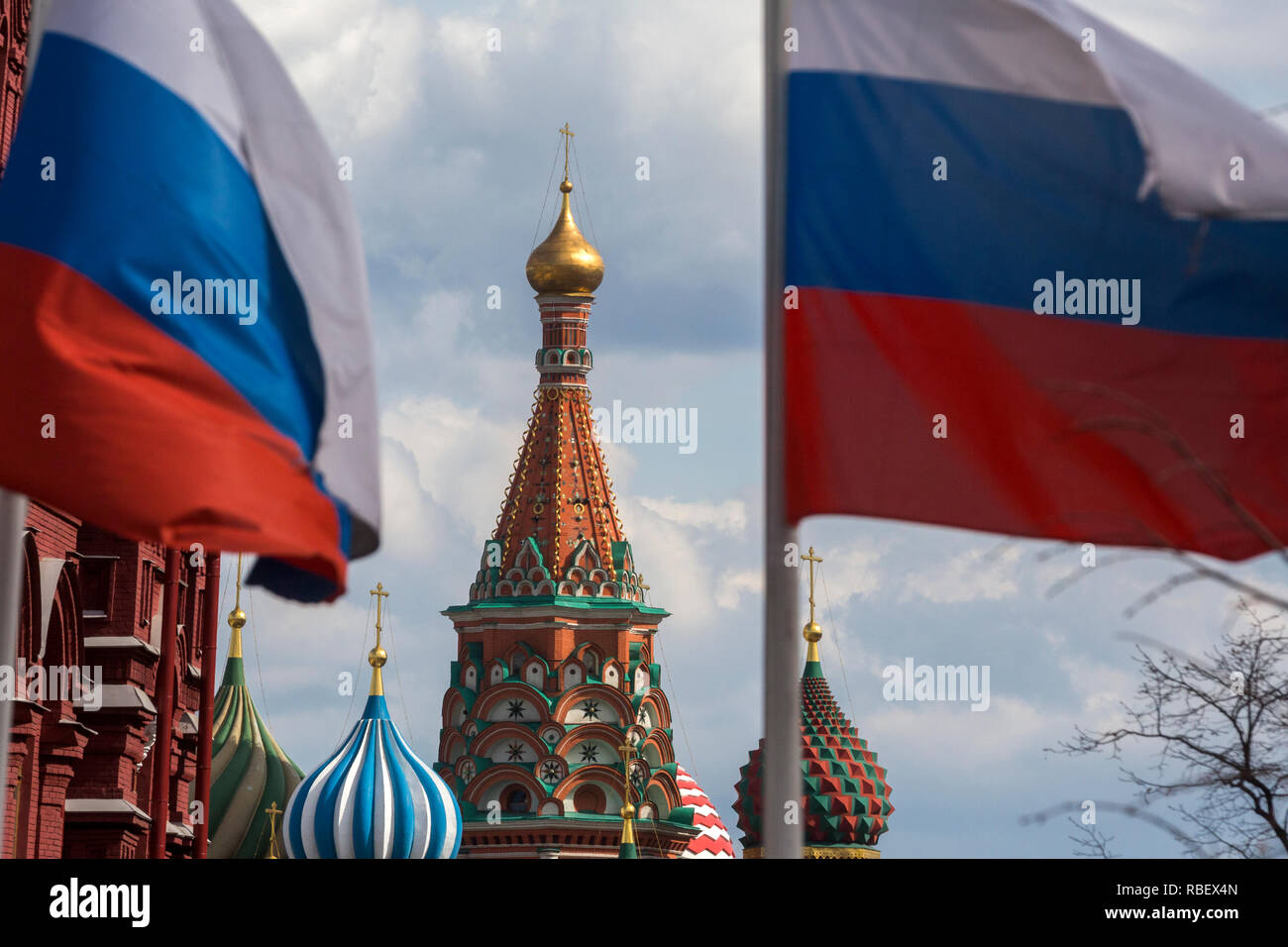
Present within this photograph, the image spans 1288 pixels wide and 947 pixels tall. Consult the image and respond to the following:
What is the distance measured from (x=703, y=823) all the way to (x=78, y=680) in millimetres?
59395

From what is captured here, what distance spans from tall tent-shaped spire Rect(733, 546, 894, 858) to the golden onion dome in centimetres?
1326

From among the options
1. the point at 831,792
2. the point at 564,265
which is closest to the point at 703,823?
the point at 831,792

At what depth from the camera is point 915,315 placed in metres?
10.0

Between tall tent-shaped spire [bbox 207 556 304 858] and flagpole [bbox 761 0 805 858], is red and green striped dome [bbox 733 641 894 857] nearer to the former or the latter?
tall tent-shaped spire [bbox 207 556 304 858]

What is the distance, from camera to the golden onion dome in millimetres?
84062

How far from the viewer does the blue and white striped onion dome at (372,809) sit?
61406 mm

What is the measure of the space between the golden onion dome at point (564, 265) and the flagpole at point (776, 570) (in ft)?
243

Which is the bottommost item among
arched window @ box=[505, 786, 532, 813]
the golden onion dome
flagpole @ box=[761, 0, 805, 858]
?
flagpole @ box=[761, 0, 805, 858]

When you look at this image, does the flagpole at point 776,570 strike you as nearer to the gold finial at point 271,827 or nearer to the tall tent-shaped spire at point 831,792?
the gold finial at point 271,827

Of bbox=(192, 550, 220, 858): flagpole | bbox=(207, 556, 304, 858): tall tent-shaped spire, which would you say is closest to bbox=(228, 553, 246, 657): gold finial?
bbox=(207, 556, 304, 858): tall tent-shaped spire

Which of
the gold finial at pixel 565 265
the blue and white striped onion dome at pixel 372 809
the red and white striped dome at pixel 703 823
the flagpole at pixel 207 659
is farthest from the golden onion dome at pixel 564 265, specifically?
the flagpole at pixel 207 659

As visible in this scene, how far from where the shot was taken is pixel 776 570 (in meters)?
9.66

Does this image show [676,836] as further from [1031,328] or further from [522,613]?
[1031,328]
